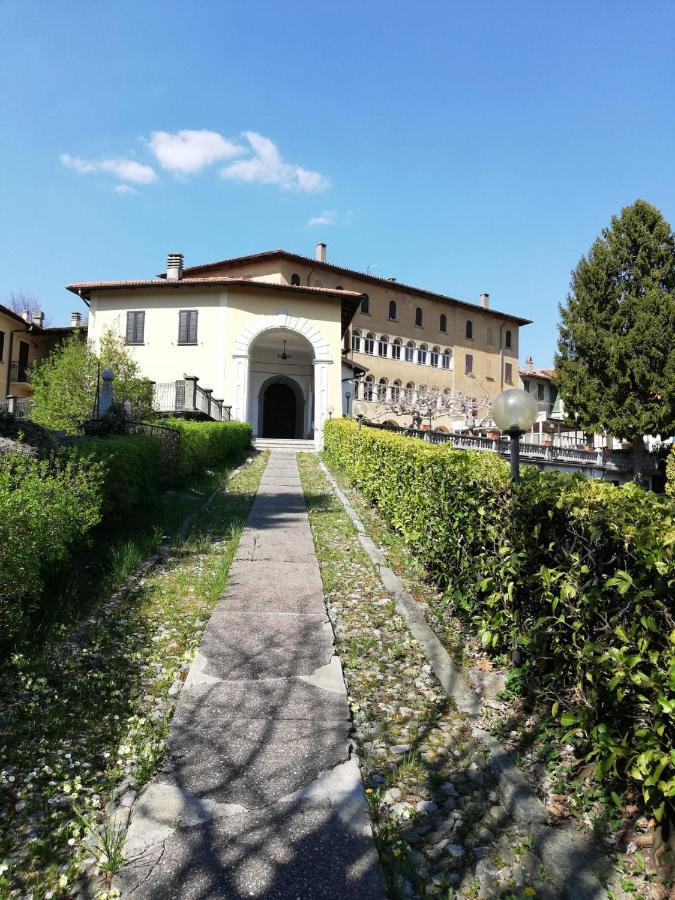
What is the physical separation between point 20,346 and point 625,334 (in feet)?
115

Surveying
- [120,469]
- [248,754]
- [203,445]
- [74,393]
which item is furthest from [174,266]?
[248,754]

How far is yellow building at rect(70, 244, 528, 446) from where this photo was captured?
89.3ft

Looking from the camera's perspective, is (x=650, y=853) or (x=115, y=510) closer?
(x=650, y=853)

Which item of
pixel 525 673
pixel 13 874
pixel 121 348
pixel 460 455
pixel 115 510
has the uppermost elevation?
pixel 121 348

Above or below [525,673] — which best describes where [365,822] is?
below

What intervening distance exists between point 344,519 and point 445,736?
5.93m

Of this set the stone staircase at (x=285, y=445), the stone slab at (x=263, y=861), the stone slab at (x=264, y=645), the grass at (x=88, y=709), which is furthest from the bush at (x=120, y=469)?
the stone staircase at (x=285, y=445)

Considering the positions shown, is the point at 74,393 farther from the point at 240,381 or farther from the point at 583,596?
the point at 583,596

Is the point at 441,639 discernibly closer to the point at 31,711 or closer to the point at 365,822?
the point at 365,822

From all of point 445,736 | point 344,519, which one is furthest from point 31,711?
point 344,519

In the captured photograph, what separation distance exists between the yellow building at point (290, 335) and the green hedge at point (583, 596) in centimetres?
2074

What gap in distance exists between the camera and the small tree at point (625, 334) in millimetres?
27125

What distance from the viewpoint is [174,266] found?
3030cm

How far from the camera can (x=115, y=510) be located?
6.62 meters
